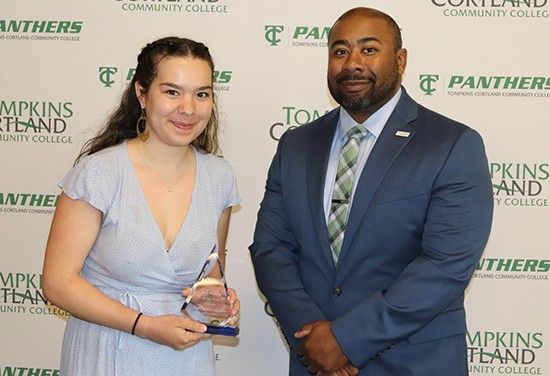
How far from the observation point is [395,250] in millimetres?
2367

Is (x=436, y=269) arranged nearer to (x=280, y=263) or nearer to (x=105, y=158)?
(x=280, y=263)

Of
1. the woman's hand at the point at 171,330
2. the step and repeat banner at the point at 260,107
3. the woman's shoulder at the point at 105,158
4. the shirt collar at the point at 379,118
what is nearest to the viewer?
Answer: the woman's hand at the point at 171,330

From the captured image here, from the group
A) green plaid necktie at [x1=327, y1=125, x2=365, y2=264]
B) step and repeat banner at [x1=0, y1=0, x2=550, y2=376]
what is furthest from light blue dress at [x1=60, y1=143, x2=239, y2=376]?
step and repeat banner at [x1=0, y1=0, x2=550, y2=376]

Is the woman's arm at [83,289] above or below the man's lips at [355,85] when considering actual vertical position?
below

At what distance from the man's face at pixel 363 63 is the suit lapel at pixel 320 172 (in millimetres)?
155

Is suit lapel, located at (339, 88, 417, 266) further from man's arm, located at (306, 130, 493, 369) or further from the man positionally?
man's arm, located at (306, 130, 493, 369)

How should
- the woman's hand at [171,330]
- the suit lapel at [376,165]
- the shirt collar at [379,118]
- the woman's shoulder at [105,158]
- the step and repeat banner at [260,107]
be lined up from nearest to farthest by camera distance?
the woman's hand at [171,330]
the woman's shoulder at [105,158]
the suit lapel at [376,165]
the shirt collar at [379,118]
the step and repeat banner at [260,107]

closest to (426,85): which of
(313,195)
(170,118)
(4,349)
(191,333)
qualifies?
(313,195)

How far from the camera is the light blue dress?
2203mm

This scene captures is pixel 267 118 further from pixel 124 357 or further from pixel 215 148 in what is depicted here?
pixel 124 357

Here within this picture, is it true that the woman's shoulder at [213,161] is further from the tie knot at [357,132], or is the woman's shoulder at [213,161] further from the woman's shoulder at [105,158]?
the tie knot at [357,132]

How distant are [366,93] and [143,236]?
79 centimetres

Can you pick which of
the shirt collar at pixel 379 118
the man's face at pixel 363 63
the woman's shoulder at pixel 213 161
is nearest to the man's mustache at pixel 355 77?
the man's face at pixel 363 63

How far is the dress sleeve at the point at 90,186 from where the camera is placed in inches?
85.7
